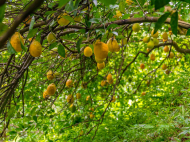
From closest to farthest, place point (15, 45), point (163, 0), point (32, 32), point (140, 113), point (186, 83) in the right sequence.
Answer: point (163, 0) < point (32, 32) < point (15, 45) < point (140, 113) < point (186, 83)

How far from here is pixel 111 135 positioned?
5.15 ft

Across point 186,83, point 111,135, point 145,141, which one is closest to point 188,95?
point 186,83

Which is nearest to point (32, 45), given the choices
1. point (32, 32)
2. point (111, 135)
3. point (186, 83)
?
point (32, 32)

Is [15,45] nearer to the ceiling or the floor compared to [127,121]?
nearer to the ceiling

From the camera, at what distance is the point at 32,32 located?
0.73m

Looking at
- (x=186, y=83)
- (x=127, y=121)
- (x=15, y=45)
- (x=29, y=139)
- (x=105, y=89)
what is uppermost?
(x=15, y=45)

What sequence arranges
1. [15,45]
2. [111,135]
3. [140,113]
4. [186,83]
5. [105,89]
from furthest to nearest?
1. [105,89]
2. [186,83]
3. [140,113]
4. [111,135]
5. [15,45]

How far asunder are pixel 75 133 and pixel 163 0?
65.3 inches

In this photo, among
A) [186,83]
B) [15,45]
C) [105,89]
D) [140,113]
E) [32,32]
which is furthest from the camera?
[105,89]

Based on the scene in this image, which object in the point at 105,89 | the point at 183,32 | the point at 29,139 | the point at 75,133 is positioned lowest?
the point at 29,139

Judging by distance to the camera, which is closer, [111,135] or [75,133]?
[111,135]

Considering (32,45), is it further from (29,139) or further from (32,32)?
(29,139)

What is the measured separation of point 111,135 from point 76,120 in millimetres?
601

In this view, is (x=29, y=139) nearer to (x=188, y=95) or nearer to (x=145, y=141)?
(x=145, y=141)
